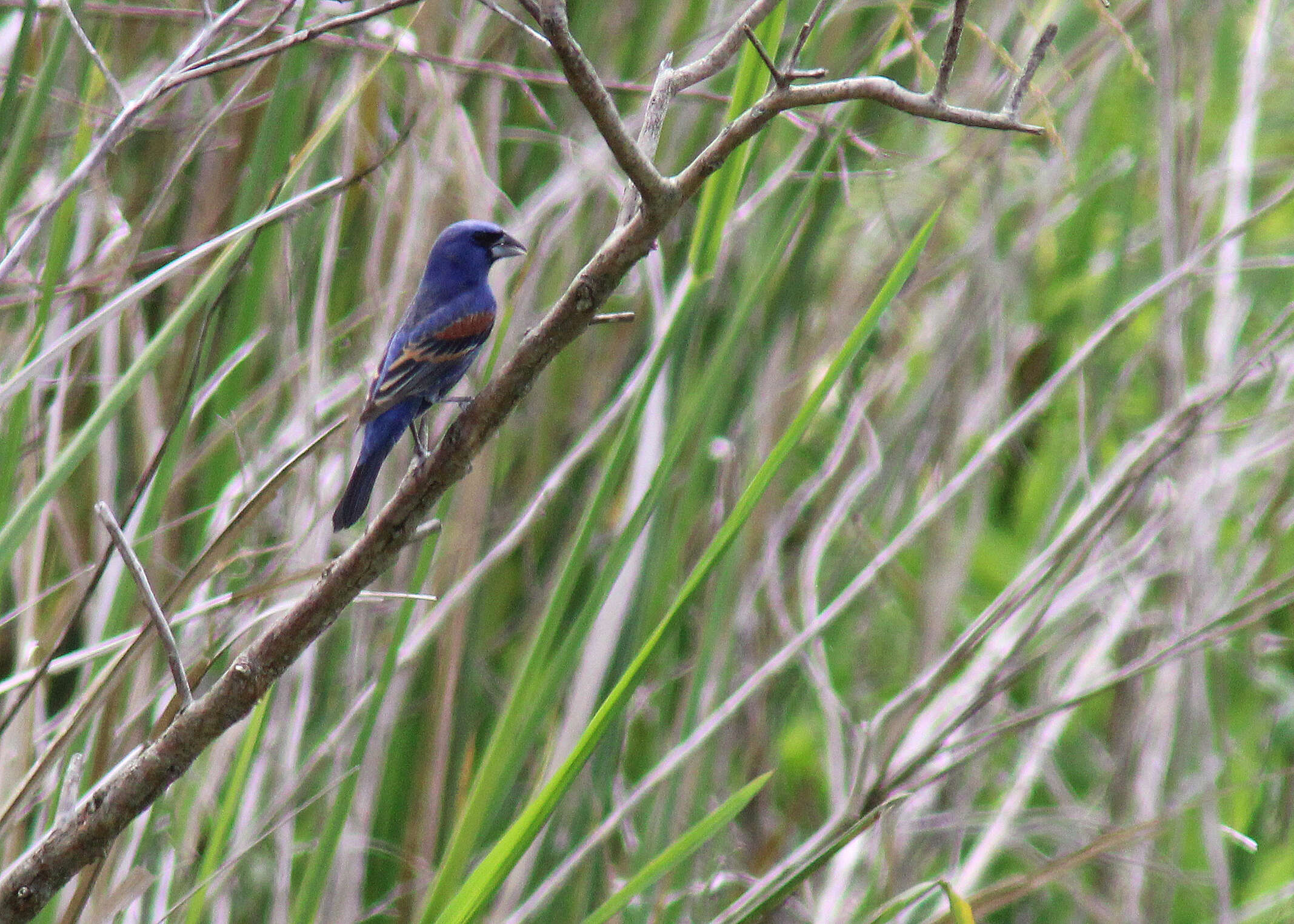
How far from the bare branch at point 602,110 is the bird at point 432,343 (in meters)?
0.87

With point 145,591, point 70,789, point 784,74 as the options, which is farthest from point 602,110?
point 70,789

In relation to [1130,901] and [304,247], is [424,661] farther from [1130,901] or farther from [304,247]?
[1130,901]

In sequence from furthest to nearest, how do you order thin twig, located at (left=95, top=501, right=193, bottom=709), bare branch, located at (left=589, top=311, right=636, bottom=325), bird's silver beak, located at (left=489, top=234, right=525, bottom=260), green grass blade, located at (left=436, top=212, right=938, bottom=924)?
bird's silver beak, located at (left=489, top=234, right=525, bottom=260), green grass blade, located at (left=436, top=212, right=938, bottom=924), bare branch, located at (left=589, top=311, right=636, bottom=325), thin twig, located at (left=95, top=501, right=193, bottom=709)

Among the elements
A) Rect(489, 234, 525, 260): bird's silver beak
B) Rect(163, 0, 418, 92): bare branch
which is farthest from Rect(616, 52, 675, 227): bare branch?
Rect(489, 234, 525, 260): bird's silver beak

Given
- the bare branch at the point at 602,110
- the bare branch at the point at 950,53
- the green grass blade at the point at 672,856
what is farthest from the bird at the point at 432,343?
the bare branch at the point at 950,53

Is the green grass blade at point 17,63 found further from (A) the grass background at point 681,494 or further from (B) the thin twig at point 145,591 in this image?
(B) the thin twig at point 145,591

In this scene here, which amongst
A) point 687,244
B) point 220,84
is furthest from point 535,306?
point 220,84

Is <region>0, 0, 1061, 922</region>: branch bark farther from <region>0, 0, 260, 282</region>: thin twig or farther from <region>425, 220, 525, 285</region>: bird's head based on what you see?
<region>425, 220, 525, 285</region>: bird's head

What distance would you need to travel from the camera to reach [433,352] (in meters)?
2.01

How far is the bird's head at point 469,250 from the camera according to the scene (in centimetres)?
210

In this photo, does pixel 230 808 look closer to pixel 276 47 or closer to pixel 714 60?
pixel 276 47

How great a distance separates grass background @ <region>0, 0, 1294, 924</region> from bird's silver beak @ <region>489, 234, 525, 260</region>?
0.22 feet

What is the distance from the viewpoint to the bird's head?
2.10m

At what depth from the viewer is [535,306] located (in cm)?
220
